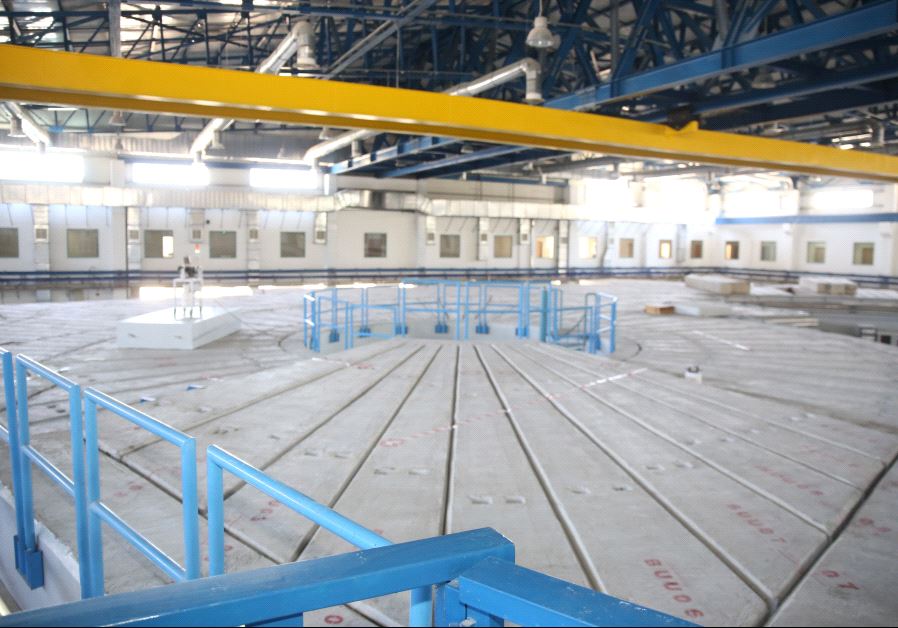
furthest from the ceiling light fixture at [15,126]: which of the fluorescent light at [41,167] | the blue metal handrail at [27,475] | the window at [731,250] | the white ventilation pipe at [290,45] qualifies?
the window at [731,250]

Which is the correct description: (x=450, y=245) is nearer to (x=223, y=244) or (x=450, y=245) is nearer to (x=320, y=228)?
(x=320, y=228)

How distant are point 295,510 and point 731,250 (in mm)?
37505

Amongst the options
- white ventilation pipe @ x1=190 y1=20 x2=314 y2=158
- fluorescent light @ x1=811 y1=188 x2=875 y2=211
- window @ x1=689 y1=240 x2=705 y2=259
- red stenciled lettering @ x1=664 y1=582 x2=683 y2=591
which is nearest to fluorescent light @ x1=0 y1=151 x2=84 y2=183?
white ventilation pipe @ x1=190 y1=20 x2=314 y2=158

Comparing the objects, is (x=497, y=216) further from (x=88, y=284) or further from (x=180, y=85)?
(x=180, y=85)

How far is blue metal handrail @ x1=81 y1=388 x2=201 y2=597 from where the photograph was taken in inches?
103

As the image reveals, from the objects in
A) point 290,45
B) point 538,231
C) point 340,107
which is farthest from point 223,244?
point 340,107

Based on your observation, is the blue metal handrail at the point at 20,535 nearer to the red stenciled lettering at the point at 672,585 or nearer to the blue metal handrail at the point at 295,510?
the blue metal handrail at the point at 295,510

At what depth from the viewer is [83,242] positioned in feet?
77.4

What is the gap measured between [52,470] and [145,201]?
21.3 m

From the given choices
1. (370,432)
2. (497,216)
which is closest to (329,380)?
(370,432)

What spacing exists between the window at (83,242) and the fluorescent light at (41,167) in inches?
72.8

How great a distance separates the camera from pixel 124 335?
34.3 ft

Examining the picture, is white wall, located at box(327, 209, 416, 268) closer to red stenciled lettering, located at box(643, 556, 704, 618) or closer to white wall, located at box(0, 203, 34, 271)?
white wall, located at box(0, 203, 34, 271)

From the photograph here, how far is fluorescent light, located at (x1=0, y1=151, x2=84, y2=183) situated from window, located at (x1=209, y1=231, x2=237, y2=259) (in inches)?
188
